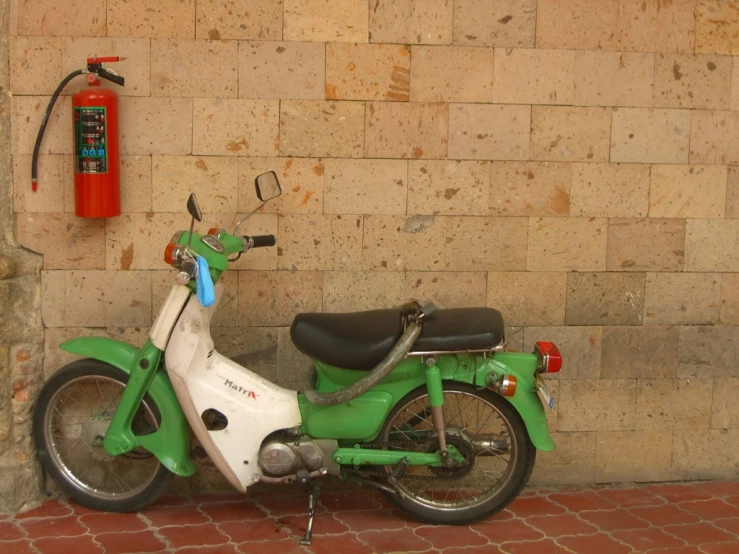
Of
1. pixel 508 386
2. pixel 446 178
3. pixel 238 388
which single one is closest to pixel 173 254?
pixel 238 388

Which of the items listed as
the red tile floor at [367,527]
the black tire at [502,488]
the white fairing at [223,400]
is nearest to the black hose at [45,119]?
the white fairing at [223,400]

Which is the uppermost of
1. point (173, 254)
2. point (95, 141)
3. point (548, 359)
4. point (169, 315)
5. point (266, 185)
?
point (95, 141)

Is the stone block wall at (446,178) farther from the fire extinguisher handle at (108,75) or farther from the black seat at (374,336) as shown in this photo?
the black seat at (374,336)

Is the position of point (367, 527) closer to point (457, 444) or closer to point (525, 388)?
point (457, 444)

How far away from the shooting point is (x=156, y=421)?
4613 mm

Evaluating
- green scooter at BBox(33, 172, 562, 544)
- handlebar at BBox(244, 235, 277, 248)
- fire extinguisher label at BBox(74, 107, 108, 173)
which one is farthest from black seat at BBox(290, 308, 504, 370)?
fire extinguisher label at BBox(74, 107, 108, 173)

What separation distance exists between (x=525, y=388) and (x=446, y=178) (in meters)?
1.26

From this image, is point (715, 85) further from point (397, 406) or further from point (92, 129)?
point (92, 129)

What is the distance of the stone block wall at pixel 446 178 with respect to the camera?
15.9ft

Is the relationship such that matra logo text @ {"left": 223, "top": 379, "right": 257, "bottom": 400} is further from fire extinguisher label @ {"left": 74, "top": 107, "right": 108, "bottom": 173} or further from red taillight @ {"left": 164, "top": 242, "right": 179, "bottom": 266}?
fire extinguisher label @ {"left": 74, "top": 107, "right": 108, "bottom": 173}

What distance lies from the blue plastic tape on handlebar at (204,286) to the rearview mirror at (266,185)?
→ 1.43 feet

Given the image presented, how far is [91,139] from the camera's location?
4.60 metres

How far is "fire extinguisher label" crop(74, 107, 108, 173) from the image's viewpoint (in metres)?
4.58

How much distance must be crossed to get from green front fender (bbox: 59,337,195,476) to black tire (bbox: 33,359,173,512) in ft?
0.19
